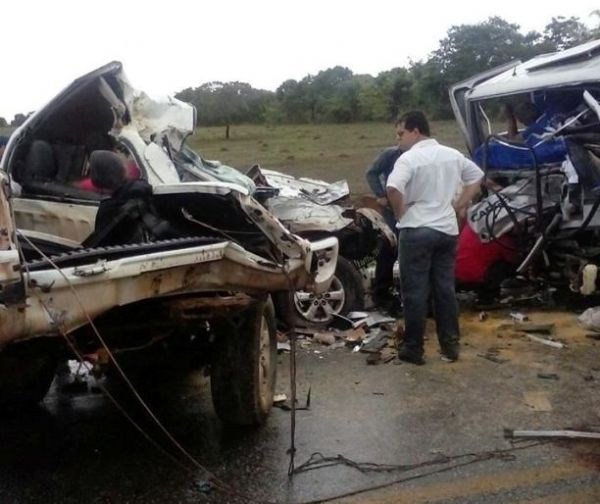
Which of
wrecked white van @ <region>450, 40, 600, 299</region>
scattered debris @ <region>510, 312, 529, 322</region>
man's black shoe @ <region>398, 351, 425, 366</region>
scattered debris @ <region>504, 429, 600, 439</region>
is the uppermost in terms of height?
wrecked white van @ <region>450, 40, 600, 299</region>

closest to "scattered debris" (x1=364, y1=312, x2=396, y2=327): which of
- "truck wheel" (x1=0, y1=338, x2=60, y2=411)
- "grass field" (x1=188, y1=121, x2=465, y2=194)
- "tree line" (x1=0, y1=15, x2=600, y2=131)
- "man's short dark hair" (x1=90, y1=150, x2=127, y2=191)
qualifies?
"truck wheel" (x1=0, y1=338, x2=60, y2=411)

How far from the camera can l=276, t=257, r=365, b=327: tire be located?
7.46 m

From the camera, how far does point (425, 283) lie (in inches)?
242

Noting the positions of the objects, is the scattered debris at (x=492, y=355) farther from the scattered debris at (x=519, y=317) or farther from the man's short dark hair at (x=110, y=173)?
the man's short dark hair at (x=110, y=173)

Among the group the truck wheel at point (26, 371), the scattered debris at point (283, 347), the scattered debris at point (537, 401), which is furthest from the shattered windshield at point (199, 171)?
the scattered debris at point (537, 401)

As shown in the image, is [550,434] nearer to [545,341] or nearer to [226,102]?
[545,341]

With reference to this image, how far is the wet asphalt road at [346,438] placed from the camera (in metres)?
3.99

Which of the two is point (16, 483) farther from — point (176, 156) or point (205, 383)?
point (176, 156)

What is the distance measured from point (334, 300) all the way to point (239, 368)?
314cm

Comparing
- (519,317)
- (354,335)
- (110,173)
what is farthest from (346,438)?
(519,317)

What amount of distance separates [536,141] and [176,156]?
3529mm

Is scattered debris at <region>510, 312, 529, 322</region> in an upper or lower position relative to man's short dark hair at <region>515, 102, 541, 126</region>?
lower

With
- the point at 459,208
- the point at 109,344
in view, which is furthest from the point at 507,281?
the point at 109,344

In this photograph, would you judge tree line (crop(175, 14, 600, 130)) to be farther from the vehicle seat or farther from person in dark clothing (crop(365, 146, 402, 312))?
the vehicle seat
